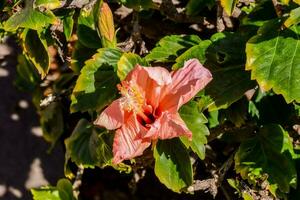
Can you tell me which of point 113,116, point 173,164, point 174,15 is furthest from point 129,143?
point 174,15

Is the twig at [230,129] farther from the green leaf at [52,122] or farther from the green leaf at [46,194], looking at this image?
the green leaf at [52,122]

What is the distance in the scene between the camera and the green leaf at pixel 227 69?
1.47 meters

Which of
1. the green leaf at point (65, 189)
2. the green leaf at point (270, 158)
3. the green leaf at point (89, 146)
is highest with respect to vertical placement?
the green leaf at point (270, 158)

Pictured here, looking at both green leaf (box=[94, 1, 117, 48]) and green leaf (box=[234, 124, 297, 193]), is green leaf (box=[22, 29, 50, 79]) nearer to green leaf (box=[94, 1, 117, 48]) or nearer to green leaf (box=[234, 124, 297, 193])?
green leaf (box=[94, 1, 117, 48])

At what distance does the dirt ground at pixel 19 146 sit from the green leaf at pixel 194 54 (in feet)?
3.57

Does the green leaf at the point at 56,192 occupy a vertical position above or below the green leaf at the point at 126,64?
below

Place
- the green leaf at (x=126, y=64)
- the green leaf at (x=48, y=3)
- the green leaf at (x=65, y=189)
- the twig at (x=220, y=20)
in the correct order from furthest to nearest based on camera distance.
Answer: the green leaf at (x=65, y=189) → the twig at (x=220, y=20) → the green leaf at (x=48, y=3) → the green leaf at (x=126, y=64)

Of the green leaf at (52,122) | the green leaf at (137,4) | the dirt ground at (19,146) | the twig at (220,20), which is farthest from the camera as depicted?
the dirt ground at (19,146)

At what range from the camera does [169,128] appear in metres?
1.29

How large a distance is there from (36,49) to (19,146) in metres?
0.89

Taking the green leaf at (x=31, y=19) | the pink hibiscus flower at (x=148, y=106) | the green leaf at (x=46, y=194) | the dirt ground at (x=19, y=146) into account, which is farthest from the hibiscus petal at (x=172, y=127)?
the dirt ground at (x=19, y=146)

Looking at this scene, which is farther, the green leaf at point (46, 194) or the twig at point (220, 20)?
the green leaf at point (46, 194)

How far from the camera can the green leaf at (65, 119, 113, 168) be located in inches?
63.1

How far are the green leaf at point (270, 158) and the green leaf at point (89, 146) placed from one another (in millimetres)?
338
